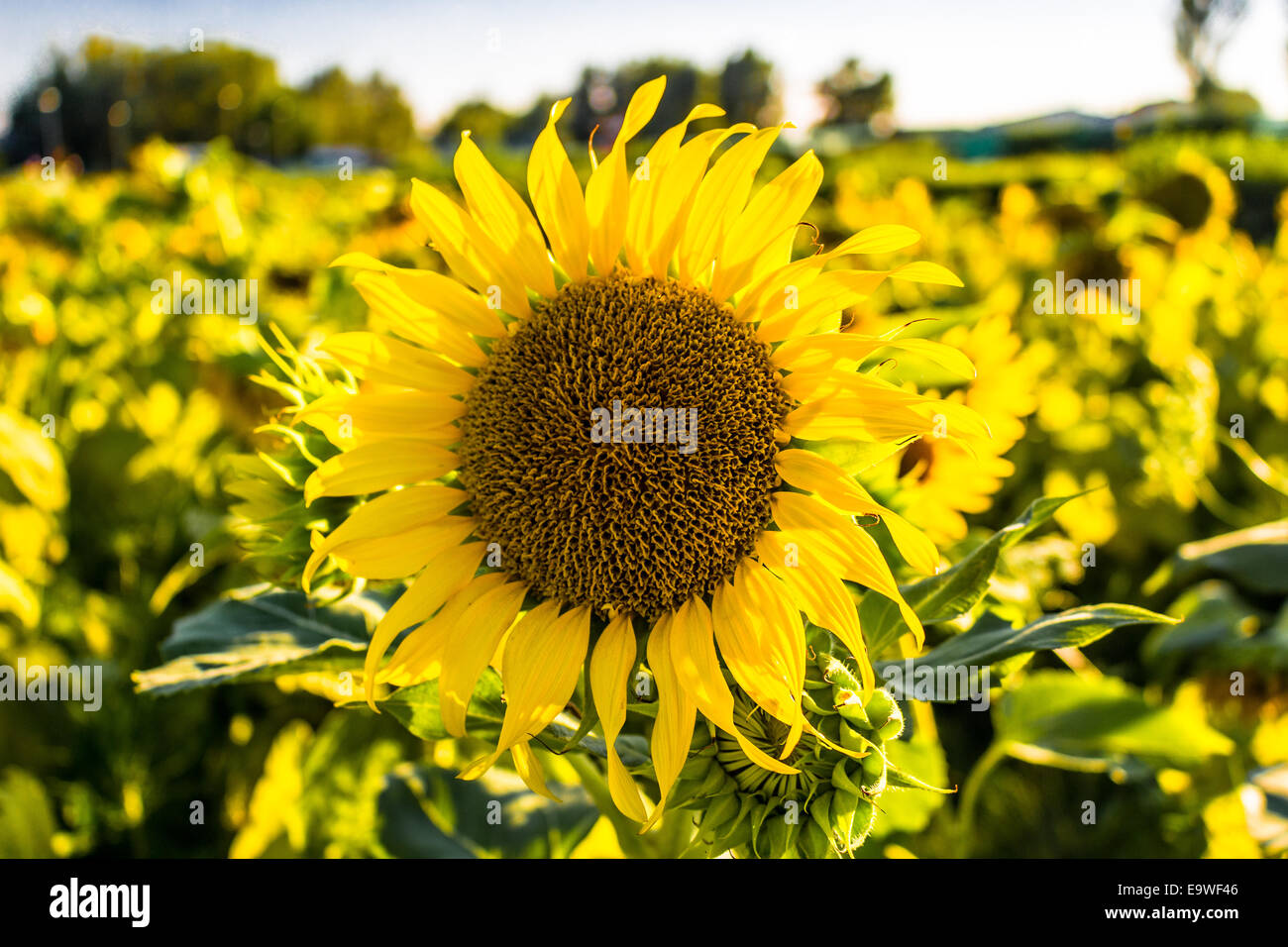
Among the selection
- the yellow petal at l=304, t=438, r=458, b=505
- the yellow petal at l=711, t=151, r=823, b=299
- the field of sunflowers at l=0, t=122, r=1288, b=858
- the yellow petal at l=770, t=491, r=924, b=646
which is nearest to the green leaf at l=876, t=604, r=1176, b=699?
the field of sunflowers at l=0, t=122, r=1288, b=858

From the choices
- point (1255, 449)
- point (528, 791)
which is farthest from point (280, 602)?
point (1255, 449)

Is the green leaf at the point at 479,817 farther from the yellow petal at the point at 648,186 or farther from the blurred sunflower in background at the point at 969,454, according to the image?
the yellow petal at the point at 648,186

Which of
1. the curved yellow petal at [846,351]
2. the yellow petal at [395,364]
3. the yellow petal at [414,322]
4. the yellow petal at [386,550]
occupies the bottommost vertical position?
the yellow petal at [386,550]

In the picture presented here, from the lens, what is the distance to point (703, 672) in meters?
0.95

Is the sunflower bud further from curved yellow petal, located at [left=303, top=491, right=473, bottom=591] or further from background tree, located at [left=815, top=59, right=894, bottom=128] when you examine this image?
background tree, located at [left=815, top=59, right=894, bottom=128]

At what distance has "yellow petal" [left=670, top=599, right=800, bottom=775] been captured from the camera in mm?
878

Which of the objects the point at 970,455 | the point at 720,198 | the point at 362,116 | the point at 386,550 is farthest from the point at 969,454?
the point at 362,116

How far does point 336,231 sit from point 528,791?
176 inches

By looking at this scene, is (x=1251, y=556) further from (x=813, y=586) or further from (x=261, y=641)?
(x=261, y=641)

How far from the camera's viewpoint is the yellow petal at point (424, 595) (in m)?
0.99

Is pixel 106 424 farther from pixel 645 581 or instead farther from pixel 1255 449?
pixel 1255 449

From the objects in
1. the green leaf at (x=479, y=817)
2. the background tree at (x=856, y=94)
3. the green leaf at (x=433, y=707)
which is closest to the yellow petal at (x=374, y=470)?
the green leaf at (x=433, y=707)

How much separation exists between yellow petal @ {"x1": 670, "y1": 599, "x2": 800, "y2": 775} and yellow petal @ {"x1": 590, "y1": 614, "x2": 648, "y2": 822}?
55mm

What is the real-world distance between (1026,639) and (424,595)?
2.13ft
